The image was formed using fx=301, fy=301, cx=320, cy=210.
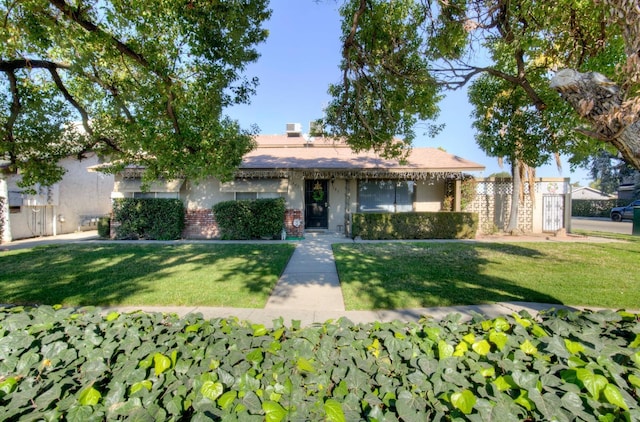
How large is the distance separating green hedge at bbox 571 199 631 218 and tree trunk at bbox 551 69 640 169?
35.0 meters

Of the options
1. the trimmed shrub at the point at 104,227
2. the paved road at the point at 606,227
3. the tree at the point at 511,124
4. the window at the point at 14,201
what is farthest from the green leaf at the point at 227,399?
the paved road at the point at 606,227

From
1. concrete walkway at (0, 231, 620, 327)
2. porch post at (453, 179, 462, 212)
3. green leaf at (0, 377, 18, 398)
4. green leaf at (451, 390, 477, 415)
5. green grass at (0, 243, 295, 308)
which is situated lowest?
concrete walkway at (0, 231, 620, 327)

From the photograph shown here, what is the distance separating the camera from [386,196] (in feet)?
48.5

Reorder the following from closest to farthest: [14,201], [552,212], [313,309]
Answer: [313,309] < [14,201] < [552,212]

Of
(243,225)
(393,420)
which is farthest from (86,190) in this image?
(393,420)

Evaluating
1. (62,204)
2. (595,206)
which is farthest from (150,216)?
(595,206)

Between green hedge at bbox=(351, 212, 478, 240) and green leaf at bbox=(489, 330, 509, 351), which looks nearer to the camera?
green leaf at bbox=(489, 330, 509, 351)

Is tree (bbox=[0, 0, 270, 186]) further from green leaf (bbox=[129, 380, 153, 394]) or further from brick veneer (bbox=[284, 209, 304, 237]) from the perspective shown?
brick veneer (bbox=[284, 209, 304, 237])

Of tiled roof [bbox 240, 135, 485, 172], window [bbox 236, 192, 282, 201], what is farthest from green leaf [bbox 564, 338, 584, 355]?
window [bbox 236, 192, 282, 201]

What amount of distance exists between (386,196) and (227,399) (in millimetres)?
13857

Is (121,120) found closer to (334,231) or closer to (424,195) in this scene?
(334,231)

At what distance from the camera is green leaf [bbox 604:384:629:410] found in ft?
4.75

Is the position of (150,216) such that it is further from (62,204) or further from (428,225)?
(428,225)

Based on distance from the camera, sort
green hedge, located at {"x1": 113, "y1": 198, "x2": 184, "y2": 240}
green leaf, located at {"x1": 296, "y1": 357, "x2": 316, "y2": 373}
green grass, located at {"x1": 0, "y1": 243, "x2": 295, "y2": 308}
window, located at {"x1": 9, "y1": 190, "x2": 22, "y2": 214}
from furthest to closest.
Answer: window, located at {"x1": 9, "y1": 190, "x2": 22, "y2": 214} → green hedge, located at {"x1": 113, "y1": 198, "x2": 184, "y2": 240} → green grass, located at {"x1": 0, "y1": 243, "x2": 295, "y2": 308} → green leaf, located at {"x1": 296, "y1": 357, "x2": 316, "y2": 373}
